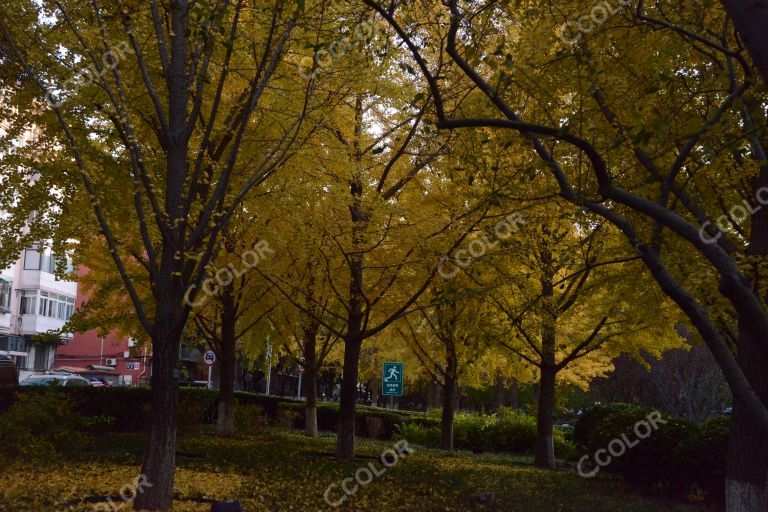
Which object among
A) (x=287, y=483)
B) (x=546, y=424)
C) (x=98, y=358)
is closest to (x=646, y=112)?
(x=287, y=483)

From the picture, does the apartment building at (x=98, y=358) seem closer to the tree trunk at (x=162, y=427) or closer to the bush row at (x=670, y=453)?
the bush row at (x=670, y=453)

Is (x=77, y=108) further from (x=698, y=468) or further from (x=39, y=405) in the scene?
(x=698, y=468)

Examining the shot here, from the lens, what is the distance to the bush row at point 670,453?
12.0 meters

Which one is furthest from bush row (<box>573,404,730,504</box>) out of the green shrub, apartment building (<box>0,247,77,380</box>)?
apartment building (<box>0,247,77,380</box>)

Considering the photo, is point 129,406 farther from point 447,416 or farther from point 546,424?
point 546,424

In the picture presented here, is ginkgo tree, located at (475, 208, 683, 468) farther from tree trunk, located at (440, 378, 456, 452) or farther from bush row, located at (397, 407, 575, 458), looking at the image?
bush row, located at (397, 407, 575, 458)

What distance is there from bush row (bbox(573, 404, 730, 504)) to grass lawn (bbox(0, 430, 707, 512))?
19.2 inches

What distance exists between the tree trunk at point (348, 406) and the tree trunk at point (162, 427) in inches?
249

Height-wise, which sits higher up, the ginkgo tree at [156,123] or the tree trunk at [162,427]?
the ginkgo tree at [156,123]

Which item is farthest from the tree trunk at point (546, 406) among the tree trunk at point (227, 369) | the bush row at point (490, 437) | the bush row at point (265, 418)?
the tree trunk at point (227, 369)

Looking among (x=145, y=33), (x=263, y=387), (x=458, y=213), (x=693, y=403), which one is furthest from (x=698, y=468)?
(x=263, y=387)

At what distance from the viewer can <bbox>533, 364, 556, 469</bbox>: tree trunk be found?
18.7 metres

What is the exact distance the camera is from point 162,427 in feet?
28.4

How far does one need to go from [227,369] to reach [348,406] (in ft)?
17.8
